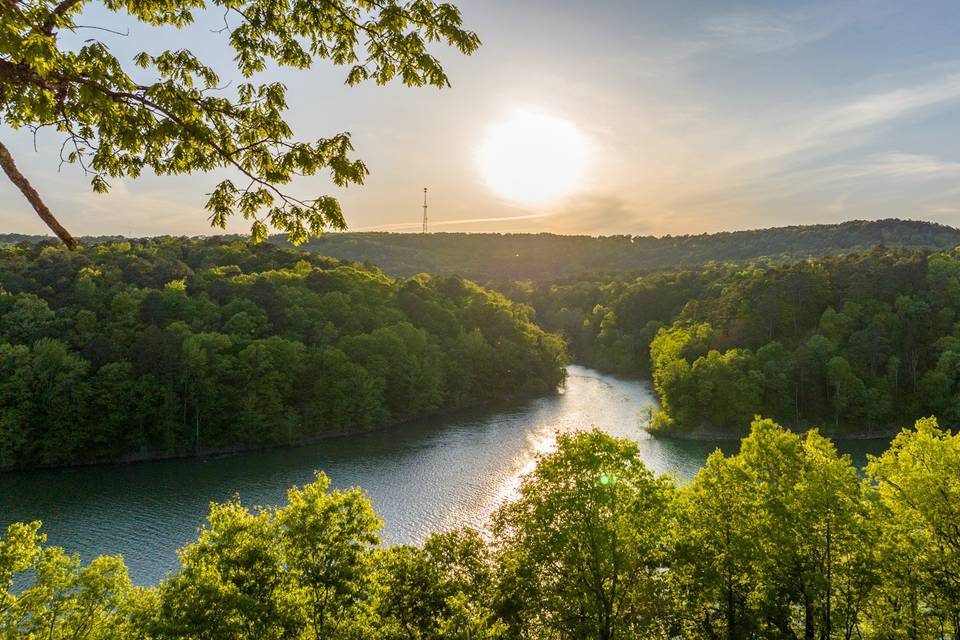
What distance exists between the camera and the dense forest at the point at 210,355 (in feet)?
137

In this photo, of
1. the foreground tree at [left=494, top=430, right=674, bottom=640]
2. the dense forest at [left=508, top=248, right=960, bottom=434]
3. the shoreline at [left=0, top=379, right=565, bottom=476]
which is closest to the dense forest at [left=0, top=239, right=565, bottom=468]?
the shoreline at [left=0, top=379, right=565, bottom=476]

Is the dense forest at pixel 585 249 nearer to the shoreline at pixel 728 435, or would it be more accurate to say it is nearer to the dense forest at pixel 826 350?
the dense forest at pixel 826 350

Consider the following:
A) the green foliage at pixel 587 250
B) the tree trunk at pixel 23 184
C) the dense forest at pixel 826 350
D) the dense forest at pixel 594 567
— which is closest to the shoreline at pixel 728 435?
the dense forest at pixel 826 350

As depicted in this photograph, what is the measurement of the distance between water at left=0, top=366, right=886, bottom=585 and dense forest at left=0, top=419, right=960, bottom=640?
7844 mm

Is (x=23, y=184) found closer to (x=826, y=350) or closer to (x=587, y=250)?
(x=826, y=350)

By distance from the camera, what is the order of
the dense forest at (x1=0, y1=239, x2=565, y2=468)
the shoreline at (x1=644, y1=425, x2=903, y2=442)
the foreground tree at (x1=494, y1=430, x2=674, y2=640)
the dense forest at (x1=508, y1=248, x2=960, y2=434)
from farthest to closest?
the dense forest at (x1=508, y1=248, x2=960, y2=434), the shoreline at (x1=644, y1=425, x2=903, y2=442), the dense forest at (x1=0, y1=239, x2=565, y2=468), the foreground tree at (x1=494, y1=430, x2=674, y2=640)

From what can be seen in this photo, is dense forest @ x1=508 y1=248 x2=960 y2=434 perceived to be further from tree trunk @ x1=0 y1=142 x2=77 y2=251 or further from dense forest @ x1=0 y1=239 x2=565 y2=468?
tree trunk @ x1=0 y1=142 x2=77 y2=251

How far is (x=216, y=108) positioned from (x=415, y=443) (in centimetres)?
4532

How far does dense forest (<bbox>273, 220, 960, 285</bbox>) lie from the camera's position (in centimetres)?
14100

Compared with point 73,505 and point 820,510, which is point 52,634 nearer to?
point 820,510

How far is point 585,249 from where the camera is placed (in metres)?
194

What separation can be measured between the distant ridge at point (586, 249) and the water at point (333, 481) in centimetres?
10326

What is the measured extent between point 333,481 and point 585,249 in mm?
166371

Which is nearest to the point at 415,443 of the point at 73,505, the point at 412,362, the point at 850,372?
the point at 412,362
